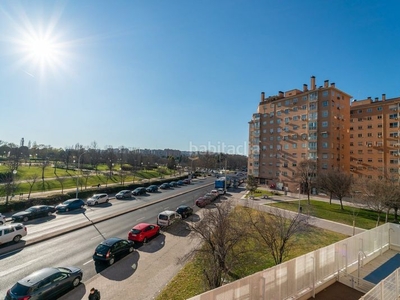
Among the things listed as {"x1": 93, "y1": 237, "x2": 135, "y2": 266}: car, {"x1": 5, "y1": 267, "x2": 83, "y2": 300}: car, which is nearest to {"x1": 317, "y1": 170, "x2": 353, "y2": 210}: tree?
{"x1": 93, "y1": 237, "x2": 135, "y2": 266}: car

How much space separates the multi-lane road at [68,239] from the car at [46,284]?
1.40 meters

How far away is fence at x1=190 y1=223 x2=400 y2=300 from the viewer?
20.1 ft

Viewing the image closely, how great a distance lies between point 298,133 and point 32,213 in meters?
56.3

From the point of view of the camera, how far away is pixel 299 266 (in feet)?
27.3

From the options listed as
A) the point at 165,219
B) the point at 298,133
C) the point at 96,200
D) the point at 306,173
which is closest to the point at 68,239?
the point at 165,219

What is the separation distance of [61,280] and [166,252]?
7727 millimetres

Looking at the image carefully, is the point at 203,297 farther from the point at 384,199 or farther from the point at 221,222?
the point at 384,199

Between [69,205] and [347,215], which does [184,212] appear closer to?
[69,205]

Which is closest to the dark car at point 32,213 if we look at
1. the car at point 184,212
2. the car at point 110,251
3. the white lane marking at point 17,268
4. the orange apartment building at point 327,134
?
the white lane marking at point 17,268

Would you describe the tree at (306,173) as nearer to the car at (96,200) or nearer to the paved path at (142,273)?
the paved path at (142,273)

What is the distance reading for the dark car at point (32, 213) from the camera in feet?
77.5

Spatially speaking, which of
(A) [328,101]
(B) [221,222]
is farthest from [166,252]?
(A) [328,101]

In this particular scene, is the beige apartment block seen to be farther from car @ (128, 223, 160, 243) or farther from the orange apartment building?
car @ (128, 223, 160, 243)

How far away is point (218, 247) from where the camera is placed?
1270cm
